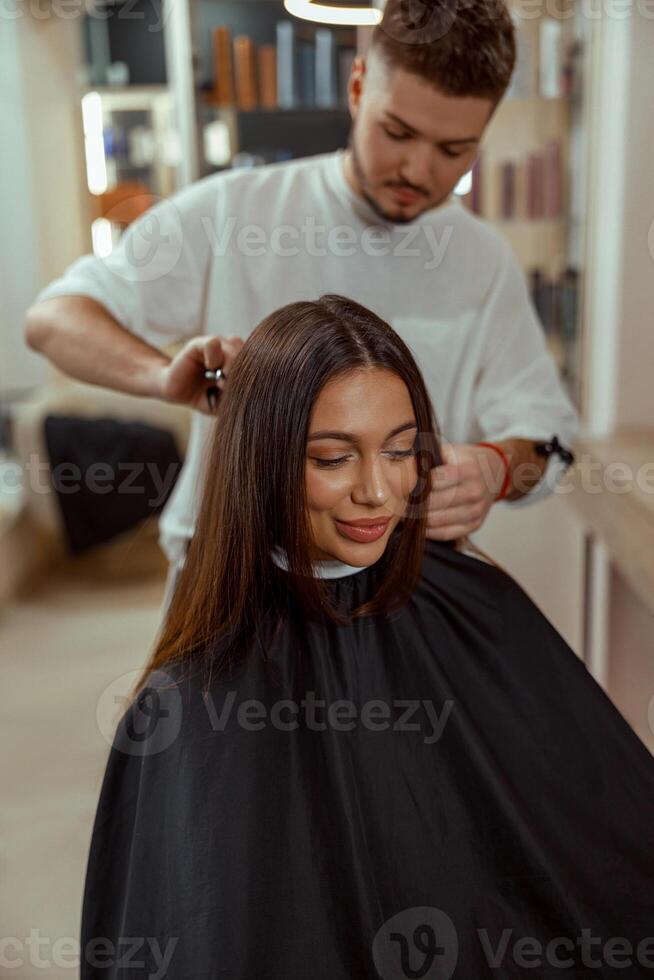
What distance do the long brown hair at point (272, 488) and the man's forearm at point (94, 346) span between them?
27 centimetres

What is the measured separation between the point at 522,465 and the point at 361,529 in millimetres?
382

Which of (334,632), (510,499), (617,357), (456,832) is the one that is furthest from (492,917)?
(617,357)

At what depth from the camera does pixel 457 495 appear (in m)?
1.21

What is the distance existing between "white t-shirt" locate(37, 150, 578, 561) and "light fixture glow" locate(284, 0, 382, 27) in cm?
20

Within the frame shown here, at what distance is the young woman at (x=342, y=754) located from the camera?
41.3 inches

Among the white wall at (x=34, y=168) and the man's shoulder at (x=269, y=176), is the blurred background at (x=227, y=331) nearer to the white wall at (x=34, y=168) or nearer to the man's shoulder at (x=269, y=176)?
the white wall at (x=34, y=168)

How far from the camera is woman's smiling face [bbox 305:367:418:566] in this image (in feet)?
3.42

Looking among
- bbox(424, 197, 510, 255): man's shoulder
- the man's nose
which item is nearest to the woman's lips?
the man's nose

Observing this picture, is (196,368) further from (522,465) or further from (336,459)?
(522,465)

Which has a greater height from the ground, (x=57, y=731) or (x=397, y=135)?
(x=397, y=135)

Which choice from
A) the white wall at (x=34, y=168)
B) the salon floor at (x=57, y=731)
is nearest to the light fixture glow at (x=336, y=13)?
the salon floor at (x=57, y=731)

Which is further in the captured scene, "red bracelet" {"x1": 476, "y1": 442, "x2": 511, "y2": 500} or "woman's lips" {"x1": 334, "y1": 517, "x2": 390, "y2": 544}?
"red bracelet" {"x1": 476, "y1": 442, "x2": 511, "y2": 500}

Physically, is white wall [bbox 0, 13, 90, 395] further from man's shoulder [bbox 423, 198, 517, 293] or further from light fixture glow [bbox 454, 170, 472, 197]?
man's shoulder [bbox 423, 198, 517, 293]

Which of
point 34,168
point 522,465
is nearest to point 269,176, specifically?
point 522,465
